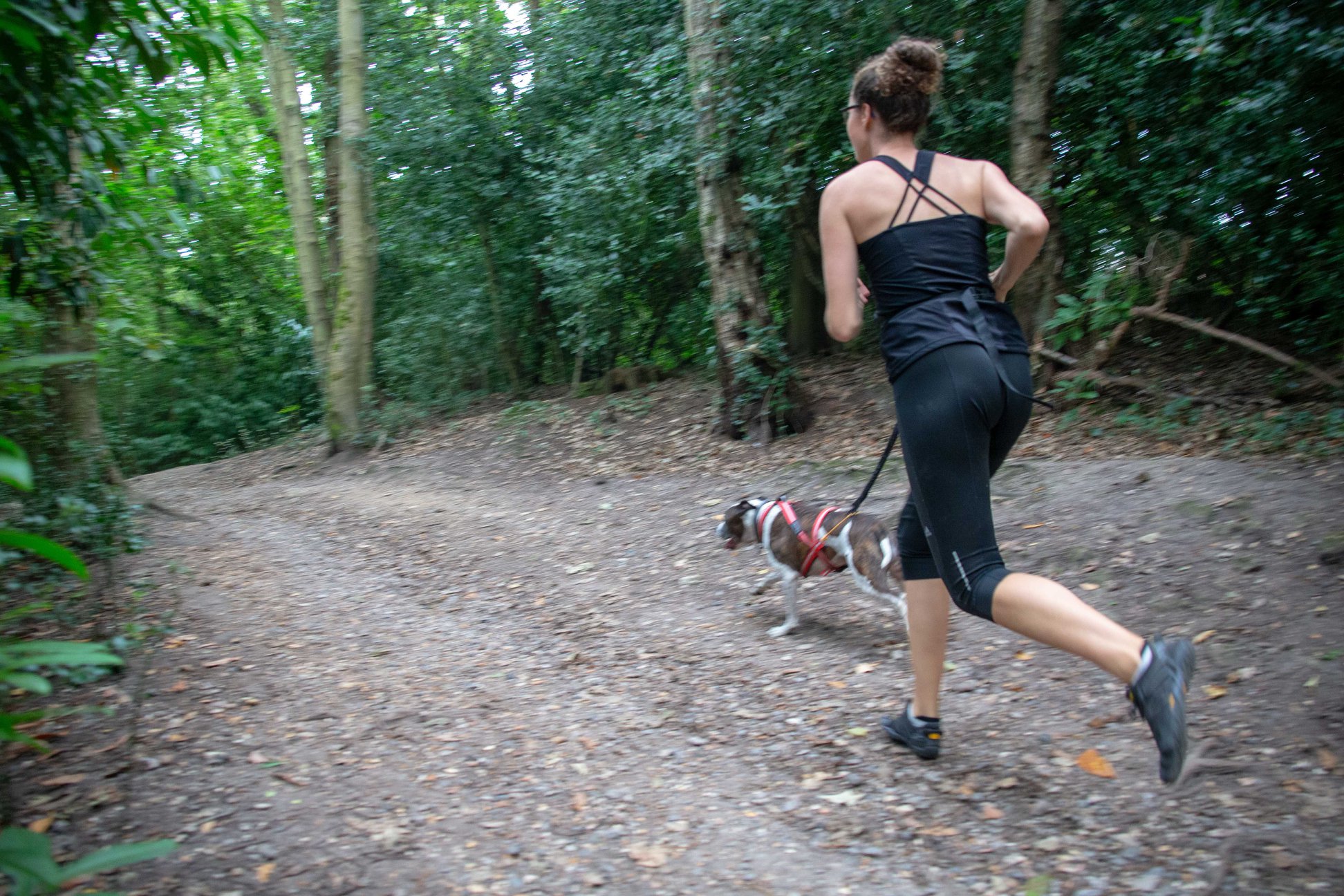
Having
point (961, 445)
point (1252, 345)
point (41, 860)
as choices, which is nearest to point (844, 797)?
point (961, 445)

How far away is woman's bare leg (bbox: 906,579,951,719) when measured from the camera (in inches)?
127

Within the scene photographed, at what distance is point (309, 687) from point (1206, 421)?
636 cm

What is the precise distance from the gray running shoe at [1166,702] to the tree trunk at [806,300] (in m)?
9.38

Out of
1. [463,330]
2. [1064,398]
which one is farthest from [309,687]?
[463,330]

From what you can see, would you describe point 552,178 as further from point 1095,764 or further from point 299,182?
point 1095,764

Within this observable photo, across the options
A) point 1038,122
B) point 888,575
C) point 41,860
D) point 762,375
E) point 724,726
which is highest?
point 1038,122

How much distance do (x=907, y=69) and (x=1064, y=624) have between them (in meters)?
1.76

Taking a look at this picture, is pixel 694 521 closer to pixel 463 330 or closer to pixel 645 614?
pixel 645 614

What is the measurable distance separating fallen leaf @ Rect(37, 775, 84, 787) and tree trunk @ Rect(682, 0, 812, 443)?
6716 mm

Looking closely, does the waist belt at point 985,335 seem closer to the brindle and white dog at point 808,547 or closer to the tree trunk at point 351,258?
the brindle and white dog at point 808,547

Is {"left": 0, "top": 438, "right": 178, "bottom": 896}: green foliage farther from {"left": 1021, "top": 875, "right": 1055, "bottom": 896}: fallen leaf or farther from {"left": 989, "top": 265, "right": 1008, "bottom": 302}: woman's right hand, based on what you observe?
{"left": 989, "top": 265, "right": 1008, "bottom": 302}: woman's right hand

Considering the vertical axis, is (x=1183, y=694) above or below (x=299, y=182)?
below

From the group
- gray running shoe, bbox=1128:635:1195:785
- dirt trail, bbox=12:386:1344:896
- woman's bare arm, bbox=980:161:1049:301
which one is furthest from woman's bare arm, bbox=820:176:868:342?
dirt trail, bbox=12:386:1344:896

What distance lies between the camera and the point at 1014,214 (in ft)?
9.44
